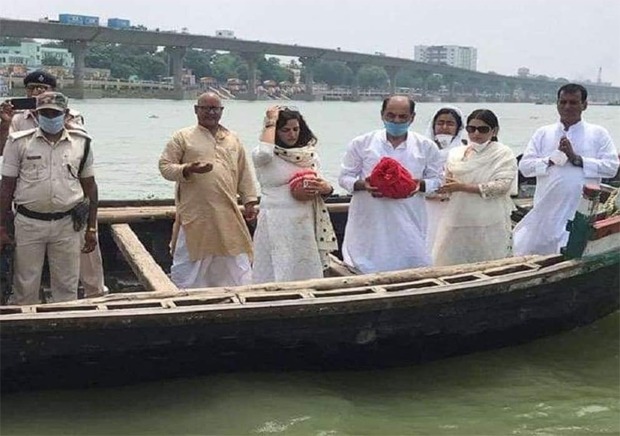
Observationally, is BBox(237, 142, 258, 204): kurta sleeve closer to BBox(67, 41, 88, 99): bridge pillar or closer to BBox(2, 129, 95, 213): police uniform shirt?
BBox(2, 129, 95, 213): police uniform shirt

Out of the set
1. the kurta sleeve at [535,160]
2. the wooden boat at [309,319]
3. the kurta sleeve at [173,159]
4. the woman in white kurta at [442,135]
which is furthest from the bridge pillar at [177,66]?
the wooden boat at [309,319]

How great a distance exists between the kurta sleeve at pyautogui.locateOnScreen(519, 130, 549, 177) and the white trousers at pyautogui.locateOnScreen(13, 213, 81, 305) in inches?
108

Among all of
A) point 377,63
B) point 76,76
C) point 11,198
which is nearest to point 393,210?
point 11,198

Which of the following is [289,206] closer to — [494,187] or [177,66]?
[494,187]

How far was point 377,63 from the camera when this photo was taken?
47.3 m

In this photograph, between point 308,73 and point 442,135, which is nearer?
point 442,135

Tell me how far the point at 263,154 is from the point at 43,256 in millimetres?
1270

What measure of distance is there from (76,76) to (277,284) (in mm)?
39417

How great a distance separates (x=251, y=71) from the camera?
4647 cm

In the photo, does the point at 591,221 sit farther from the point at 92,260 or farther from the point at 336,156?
the point at 336,156

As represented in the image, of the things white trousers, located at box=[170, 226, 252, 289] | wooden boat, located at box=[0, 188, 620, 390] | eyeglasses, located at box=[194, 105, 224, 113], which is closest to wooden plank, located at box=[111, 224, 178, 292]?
wooden boat, located at box=[0, 188, 620, 390]

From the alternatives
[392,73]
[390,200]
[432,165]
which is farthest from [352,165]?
[392,73]

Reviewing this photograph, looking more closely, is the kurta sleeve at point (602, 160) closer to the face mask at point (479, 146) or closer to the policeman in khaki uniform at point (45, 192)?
the face mask at point (479, 146)

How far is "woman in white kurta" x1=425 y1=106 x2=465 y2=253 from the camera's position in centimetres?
533
